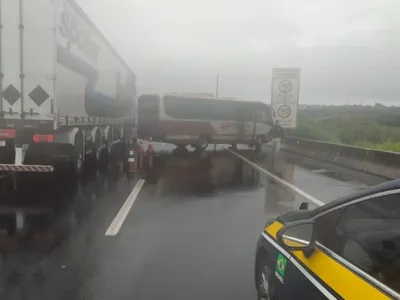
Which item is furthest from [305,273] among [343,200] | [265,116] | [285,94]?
[285,94]

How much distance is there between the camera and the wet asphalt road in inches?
177

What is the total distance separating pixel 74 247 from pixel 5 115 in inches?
179

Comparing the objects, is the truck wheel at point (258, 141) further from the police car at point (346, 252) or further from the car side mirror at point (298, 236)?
the car side mirror at point (298, 236)

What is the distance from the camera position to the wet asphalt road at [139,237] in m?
4.49

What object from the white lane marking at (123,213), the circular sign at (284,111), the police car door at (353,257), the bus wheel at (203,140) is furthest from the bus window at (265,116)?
the police car door at (353,257)

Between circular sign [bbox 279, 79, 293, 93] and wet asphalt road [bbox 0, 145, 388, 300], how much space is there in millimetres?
13841

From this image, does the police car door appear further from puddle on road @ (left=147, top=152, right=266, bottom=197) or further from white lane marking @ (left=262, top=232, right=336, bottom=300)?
puddle on road @ (left=147, top=152, right=266, bottom=197)

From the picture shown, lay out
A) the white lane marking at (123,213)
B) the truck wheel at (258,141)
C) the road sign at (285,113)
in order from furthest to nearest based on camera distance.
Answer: the road sign at (285,113) < the truck wheel at (258,141) < the white lane marking at (123,213)

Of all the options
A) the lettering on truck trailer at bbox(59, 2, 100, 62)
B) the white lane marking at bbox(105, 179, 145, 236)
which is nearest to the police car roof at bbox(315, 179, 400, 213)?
the white lane marking at bbox(105, 179, 145, 236)

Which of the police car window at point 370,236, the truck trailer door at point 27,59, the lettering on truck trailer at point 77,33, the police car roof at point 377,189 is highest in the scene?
the lettering on truck trailer at point 77,33

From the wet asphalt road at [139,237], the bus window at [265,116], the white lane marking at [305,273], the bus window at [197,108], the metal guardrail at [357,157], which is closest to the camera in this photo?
the white lane marking at [305,273]

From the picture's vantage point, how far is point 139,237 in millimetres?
6312

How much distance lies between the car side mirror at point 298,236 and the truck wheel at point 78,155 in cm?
863

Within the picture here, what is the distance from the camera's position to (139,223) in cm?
715
